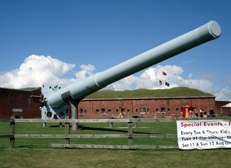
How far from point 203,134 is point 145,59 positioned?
10.6 feet

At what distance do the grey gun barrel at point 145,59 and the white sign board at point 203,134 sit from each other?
2.37m

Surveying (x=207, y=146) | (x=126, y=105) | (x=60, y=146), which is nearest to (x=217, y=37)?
(x=207, y=146)

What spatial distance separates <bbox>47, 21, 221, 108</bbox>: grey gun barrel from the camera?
22.9 ft

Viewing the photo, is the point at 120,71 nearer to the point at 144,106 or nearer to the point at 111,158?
the point at 111,158

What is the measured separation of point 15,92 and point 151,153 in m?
30.1

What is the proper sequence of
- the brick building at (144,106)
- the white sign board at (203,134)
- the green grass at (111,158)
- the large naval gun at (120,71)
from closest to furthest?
the green grass at (111,158) → the white sign board at (203,134) → the large naval gun at (120,71) → the brick building at (144,106)

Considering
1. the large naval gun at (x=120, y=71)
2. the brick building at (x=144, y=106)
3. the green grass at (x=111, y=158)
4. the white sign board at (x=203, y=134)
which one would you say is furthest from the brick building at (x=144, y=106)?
the green grass at (x=111, y=158)

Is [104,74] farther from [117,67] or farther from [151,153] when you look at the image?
[151,153]

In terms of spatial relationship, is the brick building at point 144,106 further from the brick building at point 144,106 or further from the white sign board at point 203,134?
the white sign board at point 203,134

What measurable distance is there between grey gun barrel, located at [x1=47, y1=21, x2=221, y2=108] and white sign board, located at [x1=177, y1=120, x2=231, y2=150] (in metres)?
2.37

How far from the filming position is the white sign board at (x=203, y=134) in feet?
22.1

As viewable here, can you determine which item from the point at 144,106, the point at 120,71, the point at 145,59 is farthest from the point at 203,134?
the point at 144,106

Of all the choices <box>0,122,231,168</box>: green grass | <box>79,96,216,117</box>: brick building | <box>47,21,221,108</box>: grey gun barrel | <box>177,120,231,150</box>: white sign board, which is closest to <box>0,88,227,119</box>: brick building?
<box>79,96,216,117</box>: brick building

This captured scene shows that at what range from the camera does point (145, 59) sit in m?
8.66
